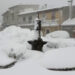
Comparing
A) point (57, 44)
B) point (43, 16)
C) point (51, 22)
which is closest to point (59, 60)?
point (57, 44)

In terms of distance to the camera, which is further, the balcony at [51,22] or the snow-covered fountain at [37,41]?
the balcony at [51,22]

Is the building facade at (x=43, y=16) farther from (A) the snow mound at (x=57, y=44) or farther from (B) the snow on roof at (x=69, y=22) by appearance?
(A) the snow mound at (x=57, y=44)

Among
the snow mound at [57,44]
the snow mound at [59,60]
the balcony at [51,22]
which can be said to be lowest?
the snow mound at [57,44]

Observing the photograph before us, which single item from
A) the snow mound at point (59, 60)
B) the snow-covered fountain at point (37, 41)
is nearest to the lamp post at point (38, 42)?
the snow-covered fountain at point (37, 41)

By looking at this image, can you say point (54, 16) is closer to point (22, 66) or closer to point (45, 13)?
point (45, 13)

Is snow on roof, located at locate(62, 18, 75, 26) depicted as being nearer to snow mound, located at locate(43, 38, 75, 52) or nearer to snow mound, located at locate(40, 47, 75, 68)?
snow mound, located at locate(43, 38, 75, 52)

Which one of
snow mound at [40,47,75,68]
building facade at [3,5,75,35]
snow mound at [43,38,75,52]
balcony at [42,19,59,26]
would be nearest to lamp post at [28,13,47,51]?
snow mound at [43,38,75,52]

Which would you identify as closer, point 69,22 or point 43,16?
point 69,22

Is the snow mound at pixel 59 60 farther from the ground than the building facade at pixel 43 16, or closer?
closer

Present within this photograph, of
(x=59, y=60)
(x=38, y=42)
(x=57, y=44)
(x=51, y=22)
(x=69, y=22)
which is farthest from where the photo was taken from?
(x=51, y=22)

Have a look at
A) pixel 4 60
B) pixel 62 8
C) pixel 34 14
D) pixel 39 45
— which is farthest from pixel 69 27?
pixel 4 60

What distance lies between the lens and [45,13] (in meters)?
25.9

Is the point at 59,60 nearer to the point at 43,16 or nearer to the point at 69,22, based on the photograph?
the point at 69,22

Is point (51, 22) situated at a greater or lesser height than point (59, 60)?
greater
